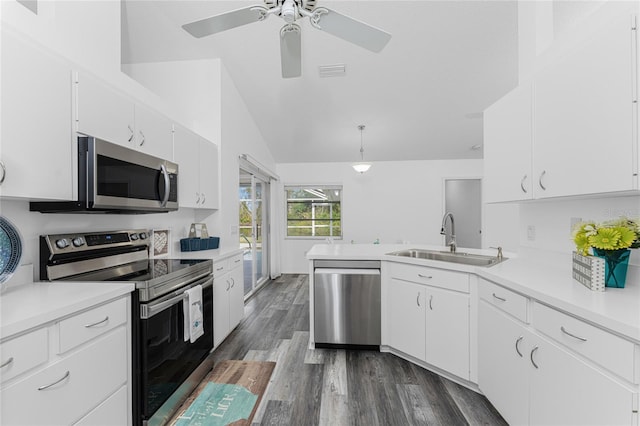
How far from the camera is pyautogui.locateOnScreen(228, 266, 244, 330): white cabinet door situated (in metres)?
3.06

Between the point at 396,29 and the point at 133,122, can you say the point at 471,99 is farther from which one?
the point at 133,122

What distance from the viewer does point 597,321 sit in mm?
1078

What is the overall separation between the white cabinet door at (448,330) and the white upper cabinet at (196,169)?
2242 mm

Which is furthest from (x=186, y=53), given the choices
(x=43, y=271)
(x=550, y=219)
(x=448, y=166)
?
(x=448, y=166)

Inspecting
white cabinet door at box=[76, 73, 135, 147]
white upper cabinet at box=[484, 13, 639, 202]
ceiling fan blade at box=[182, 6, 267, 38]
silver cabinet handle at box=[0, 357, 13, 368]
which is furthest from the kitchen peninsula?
silver cabinet handle at box=[0, 357, 13, 368]

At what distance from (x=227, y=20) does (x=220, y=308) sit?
232 centimetres

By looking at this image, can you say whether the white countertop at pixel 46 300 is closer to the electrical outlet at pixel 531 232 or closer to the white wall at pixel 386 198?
the electrical outlet at pixel 531 232

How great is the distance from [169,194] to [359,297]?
1.83 m

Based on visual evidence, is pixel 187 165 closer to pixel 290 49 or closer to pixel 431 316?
pixel 290 49

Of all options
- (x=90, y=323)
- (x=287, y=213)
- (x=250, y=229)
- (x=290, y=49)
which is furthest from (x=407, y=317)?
(x=287, y=213)

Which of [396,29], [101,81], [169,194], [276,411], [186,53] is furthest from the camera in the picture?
[186,53]

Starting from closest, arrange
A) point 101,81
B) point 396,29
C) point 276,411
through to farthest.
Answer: point 101,81
point 276,411
point 396,29

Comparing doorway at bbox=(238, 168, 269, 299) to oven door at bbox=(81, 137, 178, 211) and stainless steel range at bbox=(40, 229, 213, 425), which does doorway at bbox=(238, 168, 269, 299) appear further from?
stainless steel range at bbox=(40, 229, 213, 425)

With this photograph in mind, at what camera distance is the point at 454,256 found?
104 inches
